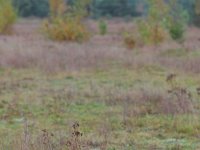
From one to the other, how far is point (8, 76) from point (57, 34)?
16438 mm

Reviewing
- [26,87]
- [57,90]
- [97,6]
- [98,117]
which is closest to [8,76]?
[26,87]

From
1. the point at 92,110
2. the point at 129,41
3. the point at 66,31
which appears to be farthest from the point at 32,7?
the point at 92,110

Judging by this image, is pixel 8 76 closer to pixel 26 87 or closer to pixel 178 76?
pixel 26 87

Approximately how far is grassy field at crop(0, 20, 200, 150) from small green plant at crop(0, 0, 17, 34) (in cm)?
1586

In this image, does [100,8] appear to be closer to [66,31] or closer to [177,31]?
[177,31]

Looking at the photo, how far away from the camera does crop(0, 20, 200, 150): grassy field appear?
8422mm

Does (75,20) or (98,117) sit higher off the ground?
(75,20)

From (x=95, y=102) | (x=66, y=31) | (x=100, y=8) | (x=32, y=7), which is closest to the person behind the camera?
(x=95, y=102)

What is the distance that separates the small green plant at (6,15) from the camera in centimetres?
3747

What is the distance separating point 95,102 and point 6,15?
87.2 feet

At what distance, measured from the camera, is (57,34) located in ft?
111

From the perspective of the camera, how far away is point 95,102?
12.4 metres

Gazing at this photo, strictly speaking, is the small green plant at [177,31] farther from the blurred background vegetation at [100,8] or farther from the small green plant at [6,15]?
the blurred background vegetation at [100,8]

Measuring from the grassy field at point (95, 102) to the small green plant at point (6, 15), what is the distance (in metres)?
15.9
